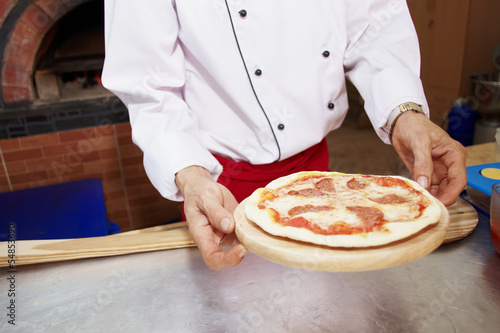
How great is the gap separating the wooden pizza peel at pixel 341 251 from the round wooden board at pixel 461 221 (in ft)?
0.77

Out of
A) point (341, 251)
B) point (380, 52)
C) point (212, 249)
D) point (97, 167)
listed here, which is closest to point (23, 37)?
point (97, 167)

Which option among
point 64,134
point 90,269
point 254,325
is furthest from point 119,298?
point 64,134

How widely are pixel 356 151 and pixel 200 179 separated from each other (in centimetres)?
369

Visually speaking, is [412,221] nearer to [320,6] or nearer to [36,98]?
[320,6]

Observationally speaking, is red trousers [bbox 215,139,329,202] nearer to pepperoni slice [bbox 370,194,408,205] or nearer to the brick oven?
pepperoni slice [bbox 370,194,408,205]

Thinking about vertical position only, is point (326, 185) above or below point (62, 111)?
above

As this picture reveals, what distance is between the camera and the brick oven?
2475mm

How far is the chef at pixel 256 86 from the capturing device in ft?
3.77

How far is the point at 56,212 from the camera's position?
1.88m

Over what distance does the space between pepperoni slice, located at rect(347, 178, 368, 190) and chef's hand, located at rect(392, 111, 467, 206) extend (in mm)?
125

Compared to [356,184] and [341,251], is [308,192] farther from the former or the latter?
[341,251]

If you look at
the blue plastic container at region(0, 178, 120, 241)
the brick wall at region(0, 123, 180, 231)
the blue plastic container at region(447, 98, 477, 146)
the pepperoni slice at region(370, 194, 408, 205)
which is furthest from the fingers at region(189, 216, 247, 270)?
the blue plastic container at region(447, 98, 477, 146)

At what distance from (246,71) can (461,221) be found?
745mm

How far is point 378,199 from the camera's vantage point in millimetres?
1008
